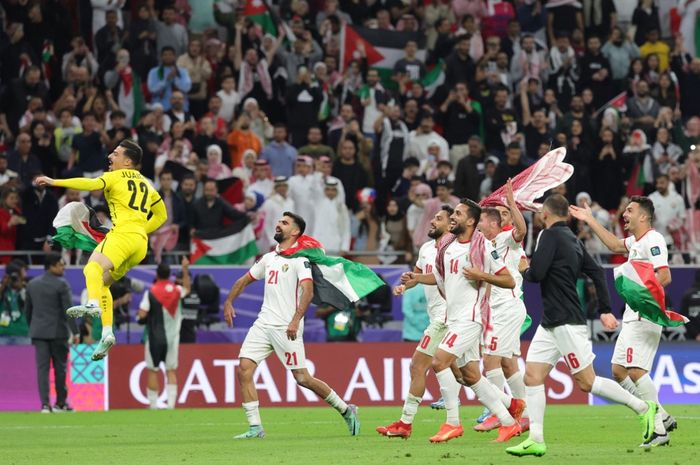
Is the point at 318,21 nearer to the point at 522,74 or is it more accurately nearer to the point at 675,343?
the point at 522,74

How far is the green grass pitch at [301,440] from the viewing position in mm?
13727

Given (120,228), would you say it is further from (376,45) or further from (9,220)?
(376,45)

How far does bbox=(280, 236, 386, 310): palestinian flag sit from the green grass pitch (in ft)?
5.25

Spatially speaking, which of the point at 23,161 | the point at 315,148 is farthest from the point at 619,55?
the point at 23,161

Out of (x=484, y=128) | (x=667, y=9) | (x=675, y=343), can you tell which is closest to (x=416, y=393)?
(x=675, y=343)

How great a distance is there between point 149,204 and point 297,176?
9.25 meters

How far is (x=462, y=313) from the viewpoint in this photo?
15.4m

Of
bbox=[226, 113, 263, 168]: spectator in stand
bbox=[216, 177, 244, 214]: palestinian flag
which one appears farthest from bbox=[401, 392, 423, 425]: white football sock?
bbox=[226, 113, 263, 168]: spectator in stand

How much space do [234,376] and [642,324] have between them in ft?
34.3

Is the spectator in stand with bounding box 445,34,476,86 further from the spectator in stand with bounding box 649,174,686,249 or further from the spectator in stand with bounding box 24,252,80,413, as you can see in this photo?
the spectator in stand with bounding box 24,252,80,413

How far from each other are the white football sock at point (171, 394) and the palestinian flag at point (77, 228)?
6.92m

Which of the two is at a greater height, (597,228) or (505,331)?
(597,228)

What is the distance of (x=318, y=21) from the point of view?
31.2 meters

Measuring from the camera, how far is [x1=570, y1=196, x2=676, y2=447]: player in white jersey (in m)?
14.8
